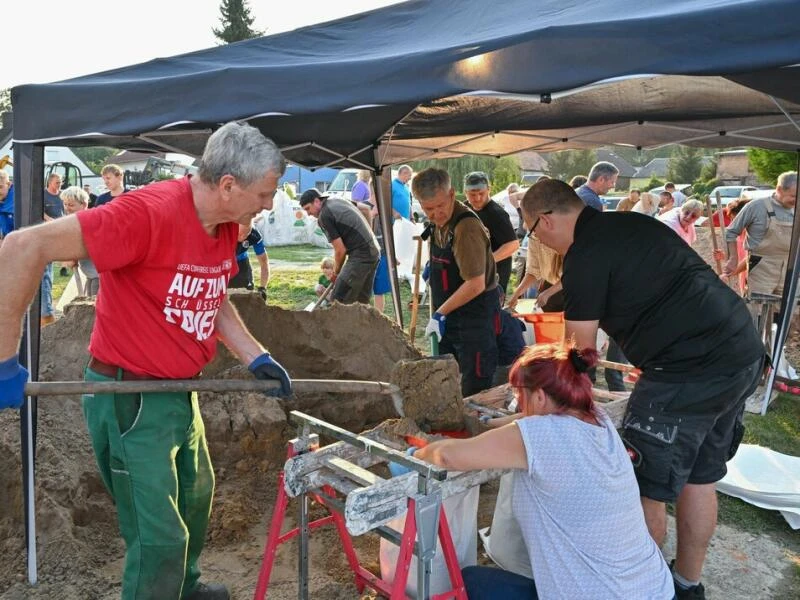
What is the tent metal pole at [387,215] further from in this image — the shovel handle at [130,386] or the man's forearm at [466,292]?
the shovel handle at [130,386]

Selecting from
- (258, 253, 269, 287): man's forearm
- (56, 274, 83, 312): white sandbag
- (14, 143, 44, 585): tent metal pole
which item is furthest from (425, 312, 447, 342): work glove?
(56, 274, 83, 312): white sandbag

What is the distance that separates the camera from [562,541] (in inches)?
76.7

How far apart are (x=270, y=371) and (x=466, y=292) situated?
161 centimetres

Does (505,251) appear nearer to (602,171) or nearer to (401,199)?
(602,171)

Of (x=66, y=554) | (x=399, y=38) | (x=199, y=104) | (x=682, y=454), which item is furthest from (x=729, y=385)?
(x=66, y=554)

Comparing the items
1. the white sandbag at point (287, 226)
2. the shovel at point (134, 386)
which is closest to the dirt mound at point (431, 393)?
the shovel at point (134, 386)

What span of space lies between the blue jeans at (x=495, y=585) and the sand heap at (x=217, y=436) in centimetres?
149

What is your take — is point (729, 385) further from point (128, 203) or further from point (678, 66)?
point (128, 203)

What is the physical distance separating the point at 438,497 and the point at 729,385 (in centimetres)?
121

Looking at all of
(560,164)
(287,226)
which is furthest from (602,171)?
(560,164)

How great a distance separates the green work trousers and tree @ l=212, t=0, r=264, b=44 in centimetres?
3862

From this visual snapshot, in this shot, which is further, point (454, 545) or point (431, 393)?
point (431, 393)

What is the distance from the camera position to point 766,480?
3984 millimetres

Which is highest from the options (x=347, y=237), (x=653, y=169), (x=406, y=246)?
(x=653, y=169)
